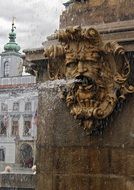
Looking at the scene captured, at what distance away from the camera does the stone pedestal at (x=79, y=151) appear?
Answer: 16.6 ft

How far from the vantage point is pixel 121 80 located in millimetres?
5078

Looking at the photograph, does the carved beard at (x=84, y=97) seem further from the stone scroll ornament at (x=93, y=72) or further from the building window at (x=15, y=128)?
the building window at (x=15, y=128)

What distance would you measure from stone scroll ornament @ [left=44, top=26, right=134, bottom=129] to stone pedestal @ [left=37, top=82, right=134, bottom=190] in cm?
15

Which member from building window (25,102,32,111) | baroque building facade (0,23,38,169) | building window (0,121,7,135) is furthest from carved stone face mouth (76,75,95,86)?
building window (0,121,7,135)

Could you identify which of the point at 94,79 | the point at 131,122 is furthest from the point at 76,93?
the point at 131,122

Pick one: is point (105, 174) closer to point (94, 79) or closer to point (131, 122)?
point (131, 122)

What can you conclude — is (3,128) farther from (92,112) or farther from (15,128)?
(92,112)

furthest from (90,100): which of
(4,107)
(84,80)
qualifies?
(4,107)

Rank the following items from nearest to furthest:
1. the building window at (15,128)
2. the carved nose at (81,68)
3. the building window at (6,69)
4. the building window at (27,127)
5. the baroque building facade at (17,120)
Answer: the carved nose at (81,68) → the baroque building facade at (17,120) → the building window at (27,127) → the building window at (15,128) → the building window at (6,69)

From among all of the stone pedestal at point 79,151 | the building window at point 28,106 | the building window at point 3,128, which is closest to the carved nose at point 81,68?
the stone pedestal at point 79,151

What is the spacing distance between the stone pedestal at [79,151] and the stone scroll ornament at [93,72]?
15 centimetres

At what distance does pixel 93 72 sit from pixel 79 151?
80 cm

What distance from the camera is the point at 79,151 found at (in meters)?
5.36

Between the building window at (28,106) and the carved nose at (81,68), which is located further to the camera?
the building window at (28,106)
